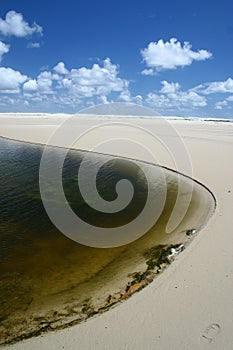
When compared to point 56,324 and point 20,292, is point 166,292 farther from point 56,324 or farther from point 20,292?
point 20,292

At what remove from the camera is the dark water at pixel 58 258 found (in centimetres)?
744

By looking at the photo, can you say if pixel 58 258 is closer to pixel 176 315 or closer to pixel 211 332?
pixel 176 315

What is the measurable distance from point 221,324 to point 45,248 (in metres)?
6.40

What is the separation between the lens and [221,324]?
21.8 feet

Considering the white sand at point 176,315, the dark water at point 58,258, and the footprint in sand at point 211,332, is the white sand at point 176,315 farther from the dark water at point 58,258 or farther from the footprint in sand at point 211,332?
the dark water at point 58,258

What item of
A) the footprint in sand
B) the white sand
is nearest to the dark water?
the white sand

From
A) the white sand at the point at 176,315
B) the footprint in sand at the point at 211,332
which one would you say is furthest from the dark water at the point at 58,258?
the footprint in sand at the point at 211,332

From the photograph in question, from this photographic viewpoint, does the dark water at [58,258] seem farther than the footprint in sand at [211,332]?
Yes

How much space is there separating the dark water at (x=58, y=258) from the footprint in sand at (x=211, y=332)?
2.64 meters

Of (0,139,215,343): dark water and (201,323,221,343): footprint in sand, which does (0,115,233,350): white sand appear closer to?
(201,323,221,343): footprint in sand

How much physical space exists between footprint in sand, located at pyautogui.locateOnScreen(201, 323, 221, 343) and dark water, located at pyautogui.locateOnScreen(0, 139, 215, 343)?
2.64m

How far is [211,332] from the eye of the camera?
6.43 m

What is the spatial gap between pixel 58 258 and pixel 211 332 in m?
5.47

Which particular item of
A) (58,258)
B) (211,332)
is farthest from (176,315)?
(58,258)
